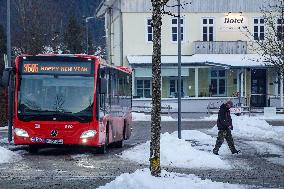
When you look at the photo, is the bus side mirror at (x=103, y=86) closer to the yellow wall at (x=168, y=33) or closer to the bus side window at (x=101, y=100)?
the bus side window at (x=101, y=100)

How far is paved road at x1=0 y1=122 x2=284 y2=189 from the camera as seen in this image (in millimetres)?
14891

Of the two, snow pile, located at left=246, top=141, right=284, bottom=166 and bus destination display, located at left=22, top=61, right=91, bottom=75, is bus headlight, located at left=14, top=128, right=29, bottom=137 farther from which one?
snow pile, located at left=246, top=141, right=284, bottom=166

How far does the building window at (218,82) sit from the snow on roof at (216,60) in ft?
4.10

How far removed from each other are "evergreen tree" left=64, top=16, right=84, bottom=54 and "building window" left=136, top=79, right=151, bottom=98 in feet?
65.2

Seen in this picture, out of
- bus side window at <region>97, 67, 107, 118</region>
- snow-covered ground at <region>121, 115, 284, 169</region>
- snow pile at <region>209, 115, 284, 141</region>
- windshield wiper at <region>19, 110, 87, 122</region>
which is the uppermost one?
bus side window at <region>97, 67, 107, 118</region>

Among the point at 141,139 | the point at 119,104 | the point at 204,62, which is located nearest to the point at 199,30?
the point at 204,62

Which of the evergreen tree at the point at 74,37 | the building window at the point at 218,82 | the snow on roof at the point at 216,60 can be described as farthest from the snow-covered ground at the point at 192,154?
the evergreen tree at the point at 74,37

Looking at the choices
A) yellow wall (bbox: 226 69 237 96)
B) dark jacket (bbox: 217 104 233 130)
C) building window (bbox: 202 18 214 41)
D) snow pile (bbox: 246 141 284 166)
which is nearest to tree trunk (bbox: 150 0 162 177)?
snow pile (bbox: 246 141 284 166)

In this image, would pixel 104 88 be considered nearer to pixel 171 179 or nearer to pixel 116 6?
pixel 171 179

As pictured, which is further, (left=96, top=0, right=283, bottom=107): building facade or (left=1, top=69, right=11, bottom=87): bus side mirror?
(left=96, top=0, right=283, bottom=107): building facade

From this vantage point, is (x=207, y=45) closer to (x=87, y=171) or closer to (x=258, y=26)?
(x=258, y=26)

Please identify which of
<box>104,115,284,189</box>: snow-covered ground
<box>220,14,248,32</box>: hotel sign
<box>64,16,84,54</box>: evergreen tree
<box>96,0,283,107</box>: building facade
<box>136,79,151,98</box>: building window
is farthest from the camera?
<box>64,16,84,54</box>: evergreen tree

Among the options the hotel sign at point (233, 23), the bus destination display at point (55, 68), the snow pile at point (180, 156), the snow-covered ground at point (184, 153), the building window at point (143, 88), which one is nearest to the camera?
the snow pile at point (180, 156)

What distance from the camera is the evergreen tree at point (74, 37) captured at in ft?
254
